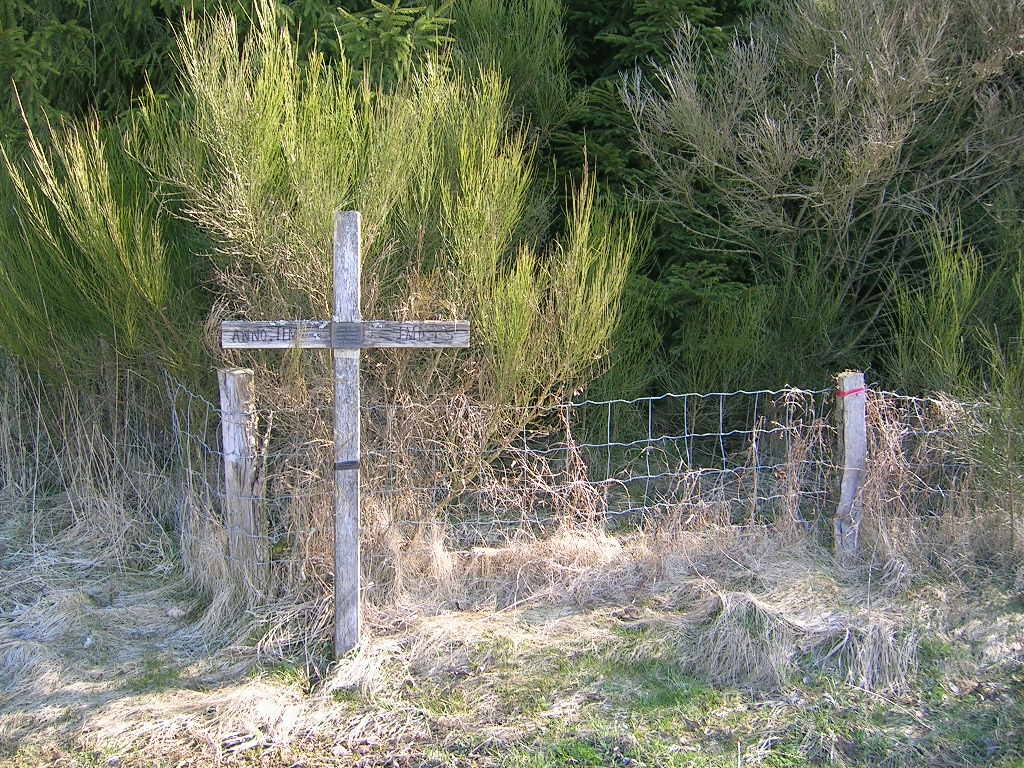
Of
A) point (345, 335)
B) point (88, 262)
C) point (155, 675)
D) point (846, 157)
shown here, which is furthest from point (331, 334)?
point (846, 157)

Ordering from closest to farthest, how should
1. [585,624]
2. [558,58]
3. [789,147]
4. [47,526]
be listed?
[585,624] < [47,526] < [789,147] < [558,58]

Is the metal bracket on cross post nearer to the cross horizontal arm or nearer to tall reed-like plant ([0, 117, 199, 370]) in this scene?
the cross horizontal arm

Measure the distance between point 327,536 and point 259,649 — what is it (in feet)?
1.90

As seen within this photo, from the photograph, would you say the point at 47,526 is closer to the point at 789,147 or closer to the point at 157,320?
the point at 157,320

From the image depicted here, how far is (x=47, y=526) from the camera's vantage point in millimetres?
5156

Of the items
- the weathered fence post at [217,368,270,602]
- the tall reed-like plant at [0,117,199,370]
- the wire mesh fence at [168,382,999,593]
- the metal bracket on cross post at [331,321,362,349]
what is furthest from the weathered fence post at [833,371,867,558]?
the tall reed-like plant at [0,117,199,370]

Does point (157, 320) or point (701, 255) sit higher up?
point (701, 255)

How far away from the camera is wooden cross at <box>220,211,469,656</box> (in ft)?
12.2

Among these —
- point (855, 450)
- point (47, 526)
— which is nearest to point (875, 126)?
point (855, 450)

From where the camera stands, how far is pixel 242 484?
4184 mm

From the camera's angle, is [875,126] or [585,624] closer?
[585,624]

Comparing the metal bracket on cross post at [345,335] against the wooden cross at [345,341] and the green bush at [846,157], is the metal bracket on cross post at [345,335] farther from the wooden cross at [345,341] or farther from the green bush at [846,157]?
the green bush at [846,157]

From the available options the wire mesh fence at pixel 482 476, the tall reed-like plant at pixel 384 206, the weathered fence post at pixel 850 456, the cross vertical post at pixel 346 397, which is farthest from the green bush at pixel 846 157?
the cross vertical post at pixel 346 397

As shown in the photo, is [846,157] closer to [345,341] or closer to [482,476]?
[482,476]
